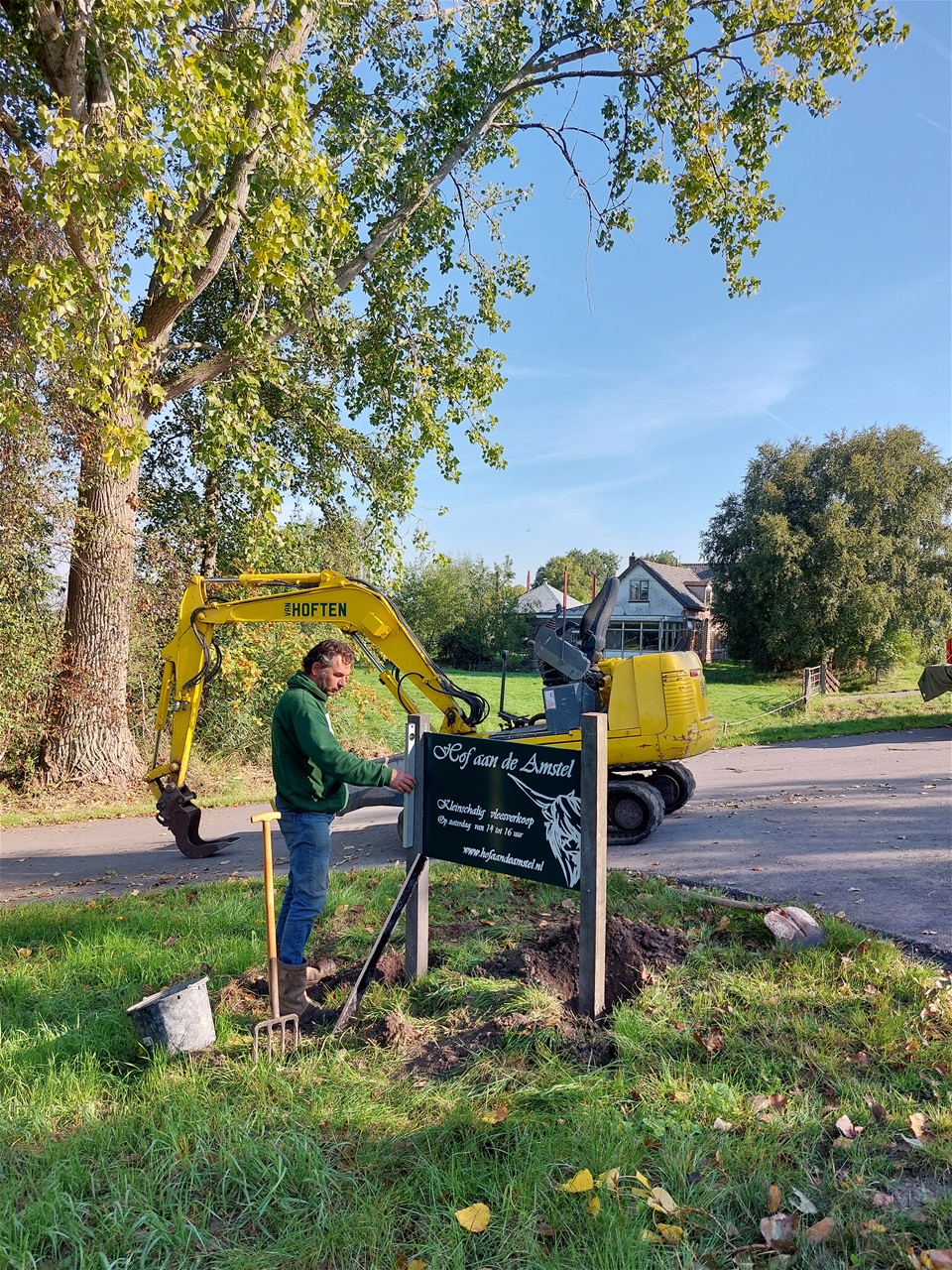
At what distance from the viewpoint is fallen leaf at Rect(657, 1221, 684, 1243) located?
236 centimetres

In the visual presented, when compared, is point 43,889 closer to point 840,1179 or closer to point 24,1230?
point 24,1230

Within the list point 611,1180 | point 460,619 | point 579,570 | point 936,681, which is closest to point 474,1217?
point 611,1180

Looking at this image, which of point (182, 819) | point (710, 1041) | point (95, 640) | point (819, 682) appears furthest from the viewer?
point (819, 682)

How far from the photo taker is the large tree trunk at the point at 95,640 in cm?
1084

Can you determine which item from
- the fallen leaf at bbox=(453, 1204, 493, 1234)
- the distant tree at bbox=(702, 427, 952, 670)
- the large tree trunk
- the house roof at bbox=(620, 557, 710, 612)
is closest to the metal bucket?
the fallen leaf at bbox=(453, 1204, 493, 1234)

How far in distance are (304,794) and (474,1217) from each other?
2222 mm

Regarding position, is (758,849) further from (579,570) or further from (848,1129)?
(579,570)

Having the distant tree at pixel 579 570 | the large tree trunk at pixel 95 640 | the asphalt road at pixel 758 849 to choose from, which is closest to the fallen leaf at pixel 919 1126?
the asphalt road at pixel 758 849

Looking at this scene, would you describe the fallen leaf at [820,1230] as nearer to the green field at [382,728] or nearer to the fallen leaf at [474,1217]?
the fallen leaf at [474,1217]

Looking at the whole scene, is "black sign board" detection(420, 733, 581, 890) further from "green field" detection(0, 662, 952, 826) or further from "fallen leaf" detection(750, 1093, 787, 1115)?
"green field" detection(0, 662, 952, 826)

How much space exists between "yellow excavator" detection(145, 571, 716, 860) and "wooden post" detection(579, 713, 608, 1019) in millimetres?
3721

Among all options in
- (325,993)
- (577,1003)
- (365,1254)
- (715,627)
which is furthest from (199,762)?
(715,627)

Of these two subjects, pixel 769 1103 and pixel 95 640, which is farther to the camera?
pixel 95 640

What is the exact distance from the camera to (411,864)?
440cm
